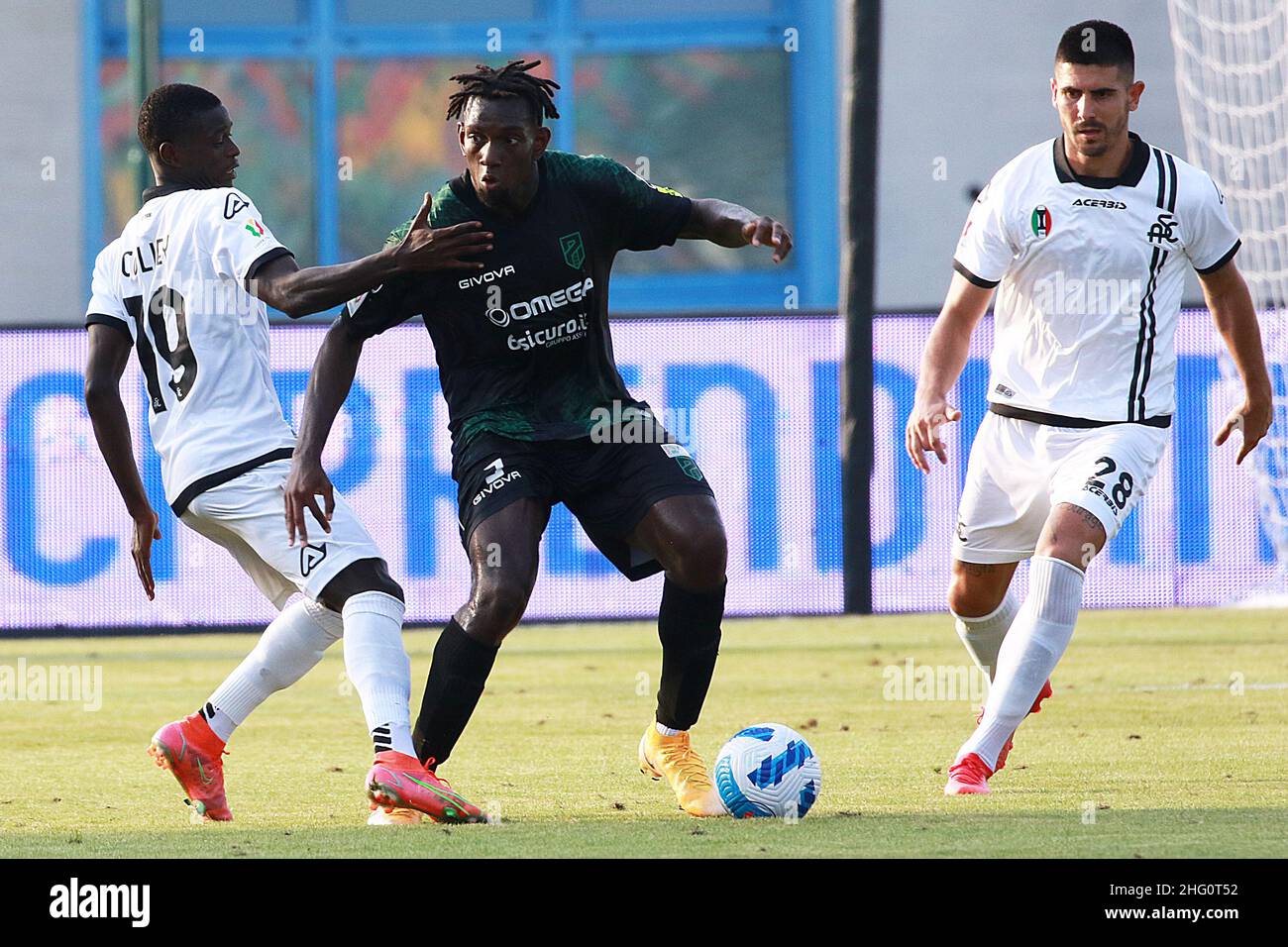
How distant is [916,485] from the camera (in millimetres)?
13391

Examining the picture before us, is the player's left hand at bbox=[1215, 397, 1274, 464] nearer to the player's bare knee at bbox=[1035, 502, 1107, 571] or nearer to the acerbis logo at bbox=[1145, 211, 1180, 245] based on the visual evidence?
the acerbis logo at bbox=[1145, 211, 1180, 245]

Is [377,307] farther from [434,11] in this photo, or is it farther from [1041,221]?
[434,11]

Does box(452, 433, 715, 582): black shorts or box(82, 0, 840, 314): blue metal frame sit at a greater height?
box(82, 0, 840, 314): blue metal frame

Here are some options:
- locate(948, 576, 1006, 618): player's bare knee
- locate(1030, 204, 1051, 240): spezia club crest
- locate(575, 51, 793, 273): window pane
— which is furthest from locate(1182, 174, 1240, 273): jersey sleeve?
locate(575, 51, 793, 273): window pane

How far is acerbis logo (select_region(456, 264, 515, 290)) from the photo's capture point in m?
6.15

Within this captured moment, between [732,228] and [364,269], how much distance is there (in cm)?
117

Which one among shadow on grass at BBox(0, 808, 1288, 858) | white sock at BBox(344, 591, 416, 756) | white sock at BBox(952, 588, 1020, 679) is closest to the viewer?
shadow on grass at BBox(0, 808, 1288, 858)

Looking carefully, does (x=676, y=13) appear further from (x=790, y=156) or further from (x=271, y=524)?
(x=271, y=524)

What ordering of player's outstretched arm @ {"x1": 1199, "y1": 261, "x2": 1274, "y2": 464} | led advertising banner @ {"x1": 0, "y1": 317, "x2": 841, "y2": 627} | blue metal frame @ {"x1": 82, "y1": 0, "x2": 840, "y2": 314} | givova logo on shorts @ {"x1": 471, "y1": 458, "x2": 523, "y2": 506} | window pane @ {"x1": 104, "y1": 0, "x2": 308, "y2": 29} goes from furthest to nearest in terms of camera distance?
window pane @ {"x1": 104, "y1": 0, "x2": 308, "y2": 29}
blue metal frame @ {"x1": 82, "y1": 0, "x2": 840, "y2": 314}
led advertising banner @ {"x1": 0, "y1": 317, "x2": 841, "y2": 627}
player's outstretched arm @ {"x1": 1199, "y1": 261, "x2": 1274, "y2": 464}
givova logo on shorts @ {"x1": 471, "y1": 458, "x2": 523, "y2": 506}

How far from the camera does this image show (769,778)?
232 inches

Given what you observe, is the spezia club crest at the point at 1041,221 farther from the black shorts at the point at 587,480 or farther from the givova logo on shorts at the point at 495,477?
the givova logo on shorts at the point at 495,477

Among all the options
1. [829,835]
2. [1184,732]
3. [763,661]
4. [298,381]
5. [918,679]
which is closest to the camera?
[829,835]
